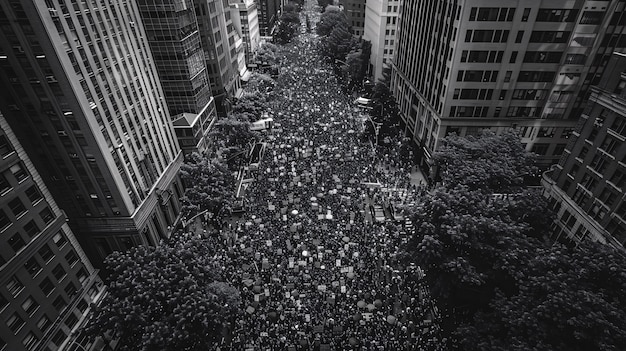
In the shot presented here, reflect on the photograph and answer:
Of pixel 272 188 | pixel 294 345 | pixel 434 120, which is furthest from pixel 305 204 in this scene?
pixel 434 120

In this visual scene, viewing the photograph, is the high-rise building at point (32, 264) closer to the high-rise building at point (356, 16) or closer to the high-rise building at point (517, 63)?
the high-rise building at point (517, 63)

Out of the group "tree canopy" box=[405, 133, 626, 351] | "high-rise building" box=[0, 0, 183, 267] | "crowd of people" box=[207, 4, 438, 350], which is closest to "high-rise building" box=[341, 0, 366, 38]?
"crowd of people" box=[207, 4, 438, 350]

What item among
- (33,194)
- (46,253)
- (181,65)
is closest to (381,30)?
(181,65)

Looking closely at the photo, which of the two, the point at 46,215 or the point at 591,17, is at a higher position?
the point at 591,17

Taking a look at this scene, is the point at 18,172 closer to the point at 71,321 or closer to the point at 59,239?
the point at 59,239

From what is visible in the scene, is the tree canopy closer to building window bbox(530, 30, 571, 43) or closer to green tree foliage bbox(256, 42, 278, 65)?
building window bbox(530, 30, 571, 43)

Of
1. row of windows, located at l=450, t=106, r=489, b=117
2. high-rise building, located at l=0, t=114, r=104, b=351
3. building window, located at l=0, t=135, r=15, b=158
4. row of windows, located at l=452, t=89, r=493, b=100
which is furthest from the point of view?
row of windows, located at l=450, t=106, r=489, b=117

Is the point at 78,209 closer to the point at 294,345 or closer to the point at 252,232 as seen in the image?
the point at 252,232
